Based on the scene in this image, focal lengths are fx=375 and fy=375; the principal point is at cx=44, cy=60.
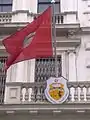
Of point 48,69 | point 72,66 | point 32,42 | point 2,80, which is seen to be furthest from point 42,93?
point 2,80

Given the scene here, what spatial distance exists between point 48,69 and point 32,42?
256 centimetres

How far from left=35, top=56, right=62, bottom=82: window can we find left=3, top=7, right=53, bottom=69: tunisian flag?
90.9 inches

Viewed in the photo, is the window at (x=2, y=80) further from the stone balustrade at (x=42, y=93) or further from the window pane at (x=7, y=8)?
the window pane at (x=7, y=8)

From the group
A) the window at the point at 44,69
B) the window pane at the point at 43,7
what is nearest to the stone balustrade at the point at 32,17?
the window pane at the point at 43,7

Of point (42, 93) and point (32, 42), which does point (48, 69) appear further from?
point (32, 42)

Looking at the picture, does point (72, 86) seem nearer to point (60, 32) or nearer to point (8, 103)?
point (8, 103)

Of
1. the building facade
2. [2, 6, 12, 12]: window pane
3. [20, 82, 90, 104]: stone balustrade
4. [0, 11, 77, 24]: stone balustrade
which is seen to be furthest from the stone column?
[2, 6, 12, 12]: window pane

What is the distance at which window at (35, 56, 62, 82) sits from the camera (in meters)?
15.9

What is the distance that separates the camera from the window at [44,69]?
15.9 metres

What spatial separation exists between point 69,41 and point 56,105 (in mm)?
4226

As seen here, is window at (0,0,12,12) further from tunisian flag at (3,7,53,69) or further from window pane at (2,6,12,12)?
tunisian flag at (3,7,53,69)

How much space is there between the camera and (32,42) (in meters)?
13.8

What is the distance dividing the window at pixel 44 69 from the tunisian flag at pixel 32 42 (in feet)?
7.58

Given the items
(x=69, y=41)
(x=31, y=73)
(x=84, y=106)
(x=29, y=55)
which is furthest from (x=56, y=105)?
(x=69, y=41)
